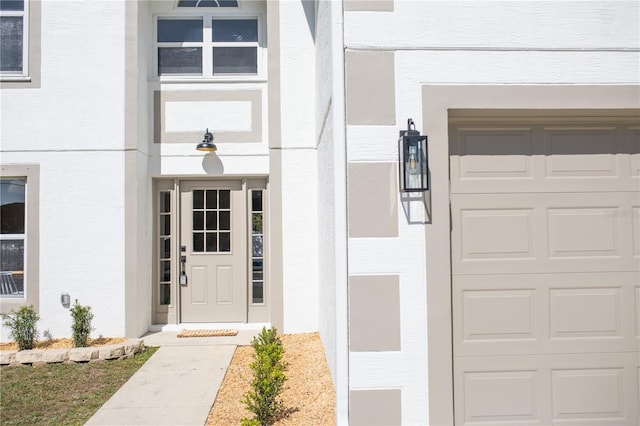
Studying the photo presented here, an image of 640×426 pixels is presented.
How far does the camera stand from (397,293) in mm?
3316

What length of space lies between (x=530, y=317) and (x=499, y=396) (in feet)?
2.15

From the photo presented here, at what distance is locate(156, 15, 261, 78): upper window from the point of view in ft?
23.4

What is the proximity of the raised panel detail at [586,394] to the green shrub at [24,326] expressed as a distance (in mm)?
6397

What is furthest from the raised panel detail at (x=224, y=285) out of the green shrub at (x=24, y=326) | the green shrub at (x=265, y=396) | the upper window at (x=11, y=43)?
the upper window at (x=11, y=43)

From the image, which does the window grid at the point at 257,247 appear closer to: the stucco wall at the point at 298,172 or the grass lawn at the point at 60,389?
the stucco wall at the point at 298,172

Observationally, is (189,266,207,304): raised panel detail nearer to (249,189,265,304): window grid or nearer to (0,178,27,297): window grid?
(249,189,265,304): window grid

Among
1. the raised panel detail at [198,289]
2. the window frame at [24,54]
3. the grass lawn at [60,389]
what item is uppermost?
the window frame at [24,54]

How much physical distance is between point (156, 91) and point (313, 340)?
15.0ft

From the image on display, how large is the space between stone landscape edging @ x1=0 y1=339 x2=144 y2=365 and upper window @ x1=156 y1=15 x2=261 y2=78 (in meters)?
4.28

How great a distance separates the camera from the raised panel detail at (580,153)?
3.53 metres

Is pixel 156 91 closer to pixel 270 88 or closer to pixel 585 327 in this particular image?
pixel 270 88

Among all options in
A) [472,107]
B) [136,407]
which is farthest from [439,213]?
[136,407]

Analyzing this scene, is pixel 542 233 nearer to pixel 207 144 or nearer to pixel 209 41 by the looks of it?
pixel 207 144

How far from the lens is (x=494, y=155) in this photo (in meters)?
3.52
